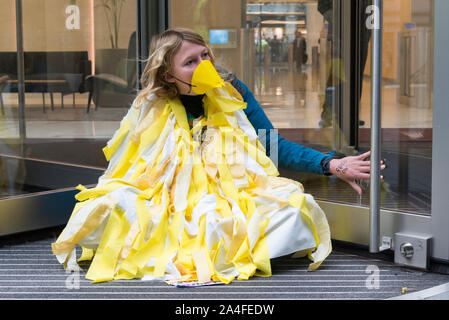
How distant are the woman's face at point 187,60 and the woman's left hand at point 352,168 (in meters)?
0.56

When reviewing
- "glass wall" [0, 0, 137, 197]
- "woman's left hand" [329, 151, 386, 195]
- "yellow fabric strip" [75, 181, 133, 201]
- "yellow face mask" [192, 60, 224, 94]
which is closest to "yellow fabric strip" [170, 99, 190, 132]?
"yellow face mask" [192, 60, 224, 94]

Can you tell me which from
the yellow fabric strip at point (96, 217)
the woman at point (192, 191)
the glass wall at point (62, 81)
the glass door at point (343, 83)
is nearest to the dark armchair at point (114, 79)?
the glass wall at point (62, 81)

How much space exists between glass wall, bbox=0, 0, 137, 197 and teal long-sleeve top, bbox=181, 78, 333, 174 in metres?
Answer: 0.79

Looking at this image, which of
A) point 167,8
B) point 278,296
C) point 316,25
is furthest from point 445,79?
point 167,8

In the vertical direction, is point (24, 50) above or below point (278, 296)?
above

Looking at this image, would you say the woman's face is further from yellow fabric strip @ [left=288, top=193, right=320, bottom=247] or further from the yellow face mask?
yellow fabric strip @ [left=288, top=193, right=320, bottom=247]

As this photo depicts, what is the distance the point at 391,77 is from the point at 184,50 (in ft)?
2.27

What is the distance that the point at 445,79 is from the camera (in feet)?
7.20

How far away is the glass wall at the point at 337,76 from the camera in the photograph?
232 centimetres

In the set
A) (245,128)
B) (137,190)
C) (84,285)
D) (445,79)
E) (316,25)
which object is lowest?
(84,285)

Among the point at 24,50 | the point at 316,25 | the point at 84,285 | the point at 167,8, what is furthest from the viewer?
the point at 167,8

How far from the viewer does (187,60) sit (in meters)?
2.41

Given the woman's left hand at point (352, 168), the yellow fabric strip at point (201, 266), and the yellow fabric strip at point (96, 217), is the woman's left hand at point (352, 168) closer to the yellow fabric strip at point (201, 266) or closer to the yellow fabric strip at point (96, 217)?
the yellow fabric strip at point (201, 266)

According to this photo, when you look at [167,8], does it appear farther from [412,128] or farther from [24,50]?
[412,128]
